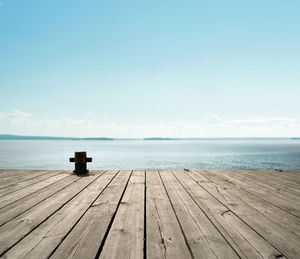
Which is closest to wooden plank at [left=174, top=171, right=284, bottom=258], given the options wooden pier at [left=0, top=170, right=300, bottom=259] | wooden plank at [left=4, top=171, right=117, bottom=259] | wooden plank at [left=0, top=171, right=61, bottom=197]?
wooden pier at [left=0, top=170, right=300, bottom=259]

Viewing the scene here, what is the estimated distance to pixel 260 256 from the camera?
1.64 meters

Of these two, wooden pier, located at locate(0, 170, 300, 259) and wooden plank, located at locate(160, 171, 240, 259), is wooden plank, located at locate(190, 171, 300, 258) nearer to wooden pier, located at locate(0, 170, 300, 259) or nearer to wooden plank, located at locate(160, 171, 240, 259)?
wooden pier, located at locate(0, 170, 300, 259)

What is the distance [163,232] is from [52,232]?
111 cm

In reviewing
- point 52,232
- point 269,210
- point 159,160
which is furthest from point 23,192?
point 159,160

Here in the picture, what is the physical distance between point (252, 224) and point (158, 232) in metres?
1.08

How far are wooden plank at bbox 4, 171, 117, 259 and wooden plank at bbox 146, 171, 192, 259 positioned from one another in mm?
830

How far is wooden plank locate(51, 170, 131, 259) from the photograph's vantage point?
1.68 metres

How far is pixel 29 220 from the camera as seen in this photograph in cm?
233

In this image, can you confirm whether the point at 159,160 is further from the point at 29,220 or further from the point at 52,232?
the point at 52,232

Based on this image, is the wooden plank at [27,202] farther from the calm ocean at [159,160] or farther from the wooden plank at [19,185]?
the calm ocean at [159,160]

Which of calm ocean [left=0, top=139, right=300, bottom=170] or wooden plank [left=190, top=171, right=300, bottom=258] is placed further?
calm ocean [left=0, top=139, right=300, bottom=170]

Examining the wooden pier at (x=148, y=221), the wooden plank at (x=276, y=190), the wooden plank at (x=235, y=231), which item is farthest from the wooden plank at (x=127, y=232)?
the wooden plank at (x=276, y=190)

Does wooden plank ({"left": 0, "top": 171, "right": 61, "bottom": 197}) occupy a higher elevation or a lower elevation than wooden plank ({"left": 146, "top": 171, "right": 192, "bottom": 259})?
higher

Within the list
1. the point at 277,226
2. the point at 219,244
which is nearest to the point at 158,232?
the point at 219,244
